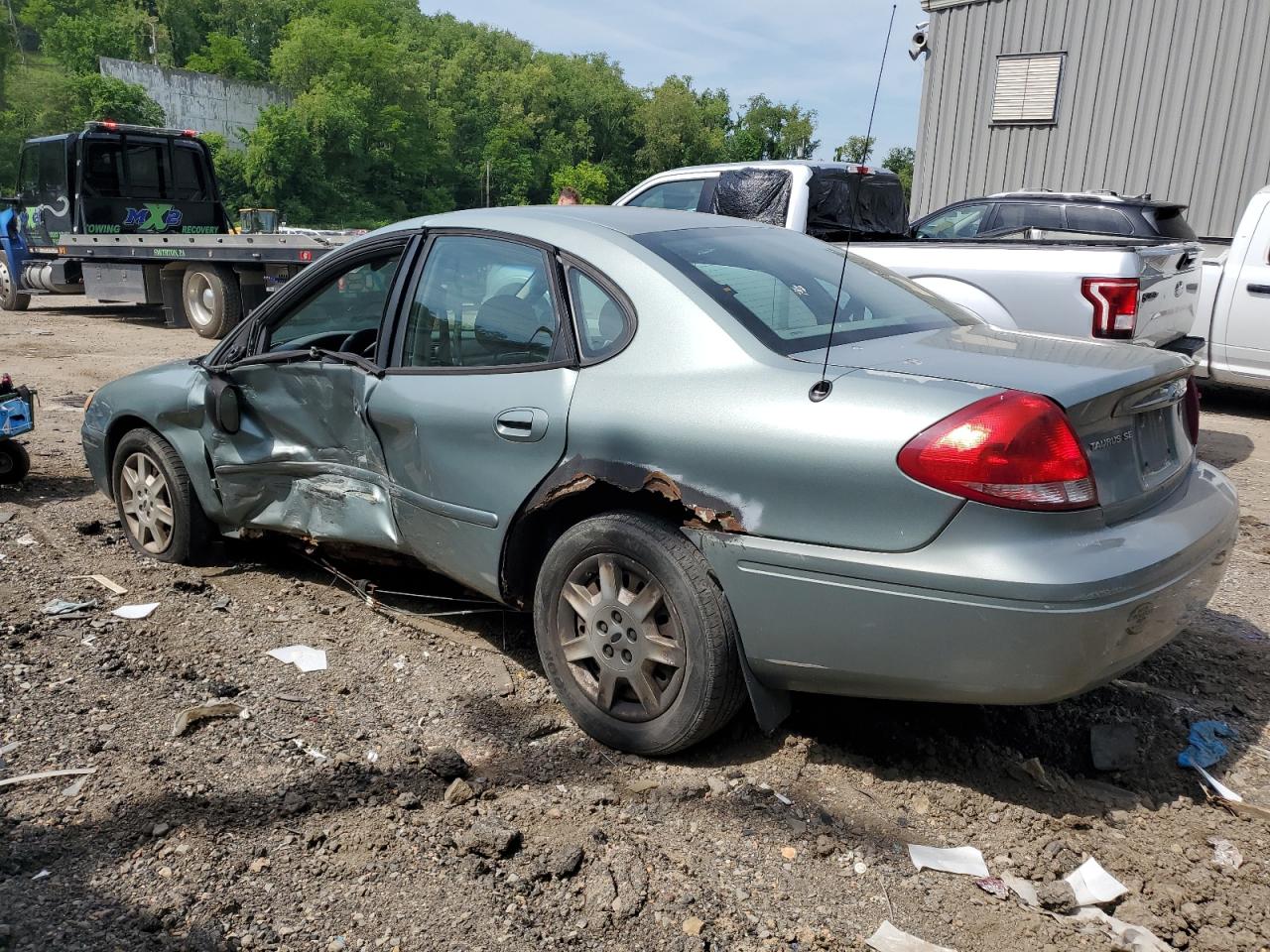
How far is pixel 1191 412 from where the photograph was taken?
3410 mm

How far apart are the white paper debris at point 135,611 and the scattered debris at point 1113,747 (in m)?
3.59

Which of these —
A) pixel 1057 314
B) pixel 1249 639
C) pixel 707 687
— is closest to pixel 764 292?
Answer: pixel 707 687

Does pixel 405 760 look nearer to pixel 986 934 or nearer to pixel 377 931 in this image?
pixel 377 931

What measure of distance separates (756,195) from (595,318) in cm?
509

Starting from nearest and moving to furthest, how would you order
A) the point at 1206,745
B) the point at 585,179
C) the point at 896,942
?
1. the point at 896,942
2. the point at 1206,745
3. the point at 585,179

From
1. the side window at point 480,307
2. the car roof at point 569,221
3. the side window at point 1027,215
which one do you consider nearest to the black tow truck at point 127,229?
the side window at point 1027,215

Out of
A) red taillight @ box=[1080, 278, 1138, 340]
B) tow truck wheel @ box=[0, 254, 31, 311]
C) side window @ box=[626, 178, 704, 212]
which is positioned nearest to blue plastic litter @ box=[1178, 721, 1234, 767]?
red taillight @ box=[1080, 278, 1138, 340]

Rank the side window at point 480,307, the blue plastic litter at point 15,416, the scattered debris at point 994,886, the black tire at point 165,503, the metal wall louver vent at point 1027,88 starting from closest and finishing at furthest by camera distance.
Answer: the scattered debris at point 994,886 → the side window at point 480,307 → the black tire at point 165,503 → the blue plastic litter at point 15,416 → the metal wall louver vent at point 1027,88

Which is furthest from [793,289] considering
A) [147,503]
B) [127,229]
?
[127,229]

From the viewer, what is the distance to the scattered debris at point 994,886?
8.34 feet

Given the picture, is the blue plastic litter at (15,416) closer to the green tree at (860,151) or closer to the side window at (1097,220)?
the green tree at (860,151)

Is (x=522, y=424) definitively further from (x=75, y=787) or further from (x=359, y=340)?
(x=75, y=787)

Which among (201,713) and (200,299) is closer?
(201,713)

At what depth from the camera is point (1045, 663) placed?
98.3 inches
